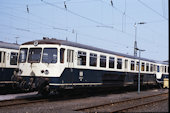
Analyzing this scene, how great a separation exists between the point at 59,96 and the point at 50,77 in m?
3.00

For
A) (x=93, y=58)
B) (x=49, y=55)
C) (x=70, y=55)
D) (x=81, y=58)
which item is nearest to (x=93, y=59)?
(x=93, y=58)

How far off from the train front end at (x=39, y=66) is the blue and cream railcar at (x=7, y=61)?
1909 mm

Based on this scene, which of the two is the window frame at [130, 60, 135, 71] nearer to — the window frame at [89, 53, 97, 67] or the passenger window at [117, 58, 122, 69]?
the passenger window at [117, 58, 122, 69]

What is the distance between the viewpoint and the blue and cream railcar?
674 inches

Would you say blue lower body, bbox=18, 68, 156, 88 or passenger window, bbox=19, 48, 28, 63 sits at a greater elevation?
passenger window, bbox=19, 48, 28, 63

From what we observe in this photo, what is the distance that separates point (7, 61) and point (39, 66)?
12.2 ft

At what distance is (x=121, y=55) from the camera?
22.0m

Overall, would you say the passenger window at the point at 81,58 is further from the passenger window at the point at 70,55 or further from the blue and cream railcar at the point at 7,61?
the blue and cream railcar at the point at 7,61

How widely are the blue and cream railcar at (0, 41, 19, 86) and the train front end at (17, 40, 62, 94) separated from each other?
1909mm

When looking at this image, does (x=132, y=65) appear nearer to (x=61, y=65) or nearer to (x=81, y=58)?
(x=81, y=58)

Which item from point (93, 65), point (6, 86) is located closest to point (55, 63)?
point (93, 65)

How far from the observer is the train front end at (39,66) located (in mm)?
14445

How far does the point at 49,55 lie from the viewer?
15.1 m

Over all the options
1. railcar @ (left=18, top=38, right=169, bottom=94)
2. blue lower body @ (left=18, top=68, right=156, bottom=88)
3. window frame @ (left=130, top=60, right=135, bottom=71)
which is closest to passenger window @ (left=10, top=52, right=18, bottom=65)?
railcar @ (left=18, top=38, right=169, bottom=94)
